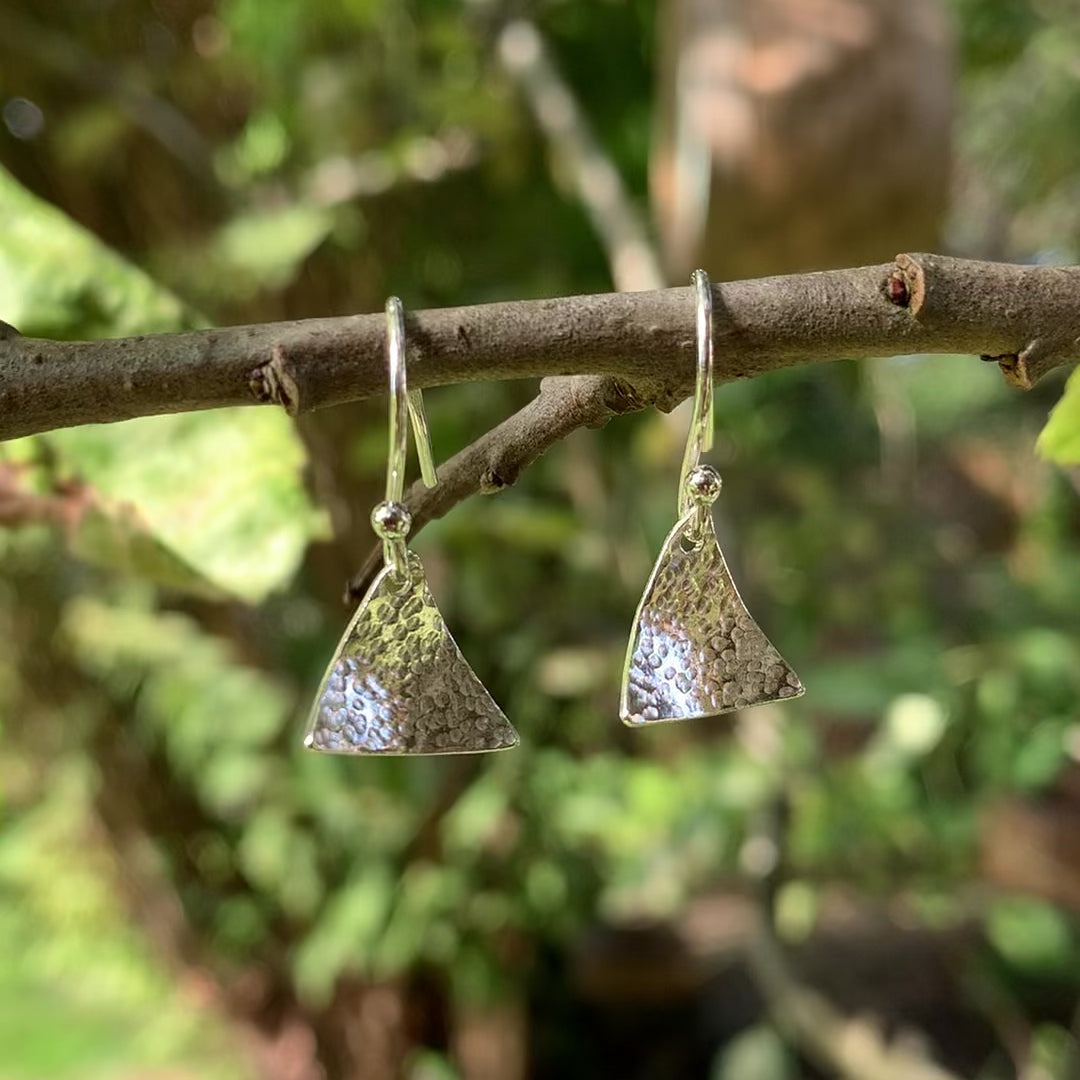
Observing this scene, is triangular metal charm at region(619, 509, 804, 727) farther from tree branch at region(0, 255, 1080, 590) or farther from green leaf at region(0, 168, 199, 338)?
green leaf at region(0, 168, 199, 338)

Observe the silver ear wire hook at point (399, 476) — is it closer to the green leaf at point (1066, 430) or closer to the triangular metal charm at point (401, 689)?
the triangular metal charm at point (401, 689)

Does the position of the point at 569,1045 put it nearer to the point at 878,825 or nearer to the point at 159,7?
the point at 878,825

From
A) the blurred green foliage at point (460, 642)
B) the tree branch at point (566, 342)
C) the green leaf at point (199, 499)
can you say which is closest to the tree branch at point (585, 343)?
the tree branch at point (566, 342)

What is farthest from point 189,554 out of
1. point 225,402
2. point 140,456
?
point 225,402

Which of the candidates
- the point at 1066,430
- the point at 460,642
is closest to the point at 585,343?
the point at 1066,430

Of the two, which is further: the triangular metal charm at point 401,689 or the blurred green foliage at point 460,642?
the blurred green foliage at point 460,642

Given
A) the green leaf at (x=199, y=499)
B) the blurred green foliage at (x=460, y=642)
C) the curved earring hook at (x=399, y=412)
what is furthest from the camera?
the blurred green foliage at (x=460, y=642)
